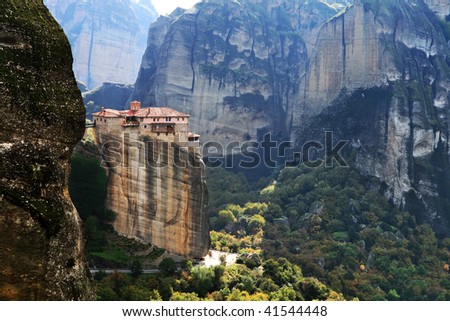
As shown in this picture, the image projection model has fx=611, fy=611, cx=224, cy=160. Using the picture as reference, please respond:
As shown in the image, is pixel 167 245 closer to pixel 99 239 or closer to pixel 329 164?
pixel 99 239

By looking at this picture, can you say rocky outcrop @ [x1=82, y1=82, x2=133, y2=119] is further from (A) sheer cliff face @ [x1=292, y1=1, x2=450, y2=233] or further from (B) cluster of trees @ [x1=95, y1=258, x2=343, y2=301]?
(B) cluster of trees @ [x1=95, y1=258, x2=343, y2=301]

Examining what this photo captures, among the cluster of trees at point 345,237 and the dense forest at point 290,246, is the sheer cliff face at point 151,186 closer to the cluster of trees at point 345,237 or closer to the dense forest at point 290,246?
the dense forest at point 290,246

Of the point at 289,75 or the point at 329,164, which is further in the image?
the point at 289,75

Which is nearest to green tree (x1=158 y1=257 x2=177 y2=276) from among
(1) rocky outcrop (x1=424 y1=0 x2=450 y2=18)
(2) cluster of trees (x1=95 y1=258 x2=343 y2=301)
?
(2) cluster of trees (x1=95 y1=258 x2=343 y2=301)

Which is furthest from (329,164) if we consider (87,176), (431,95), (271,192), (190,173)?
(87,176)

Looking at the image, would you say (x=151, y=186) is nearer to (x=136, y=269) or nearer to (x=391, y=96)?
(x=136, y=269)
